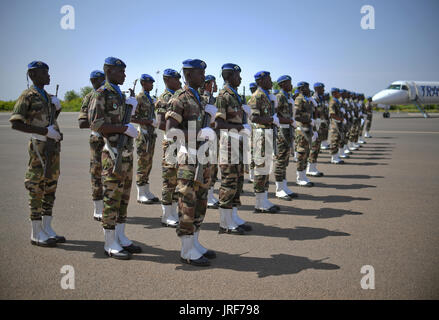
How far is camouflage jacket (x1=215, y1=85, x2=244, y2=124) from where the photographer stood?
236 inches

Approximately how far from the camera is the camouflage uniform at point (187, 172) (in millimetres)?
4586

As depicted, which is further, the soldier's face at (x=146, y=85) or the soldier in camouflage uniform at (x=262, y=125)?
the soldier's face at (x=146, y=85)

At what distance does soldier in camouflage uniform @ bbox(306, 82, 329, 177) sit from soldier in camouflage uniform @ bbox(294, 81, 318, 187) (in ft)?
3.20

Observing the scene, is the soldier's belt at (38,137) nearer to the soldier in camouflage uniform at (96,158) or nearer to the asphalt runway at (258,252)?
the soldier in camouflage uniform at (96,158)

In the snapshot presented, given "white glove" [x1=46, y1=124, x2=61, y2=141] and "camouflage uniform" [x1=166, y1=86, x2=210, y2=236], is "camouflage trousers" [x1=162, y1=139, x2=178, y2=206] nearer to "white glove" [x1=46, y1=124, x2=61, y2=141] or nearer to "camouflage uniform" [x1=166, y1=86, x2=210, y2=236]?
"camouflage uniform" [x1=166, y1=86, x2=210, y2=236]

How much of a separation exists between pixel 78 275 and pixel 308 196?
5.79 m

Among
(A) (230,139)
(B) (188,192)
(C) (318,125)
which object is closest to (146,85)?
(A) (230,139)

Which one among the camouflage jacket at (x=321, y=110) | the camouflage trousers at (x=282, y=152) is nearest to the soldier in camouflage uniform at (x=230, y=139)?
the camouflage trousers at (x=282, y=152)

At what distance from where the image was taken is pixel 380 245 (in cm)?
538

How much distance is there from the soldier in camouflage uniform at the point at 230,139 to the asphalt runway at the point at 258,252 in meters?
0.35

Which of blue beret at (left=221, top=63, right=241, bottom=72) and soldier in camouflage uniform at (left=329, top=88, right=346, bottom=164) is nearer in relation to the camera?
blue beret at (left=221, top=63, right=241, bottom=72)

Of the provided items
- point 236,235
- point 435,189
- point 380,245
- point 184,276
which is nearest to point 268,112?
point 236,235

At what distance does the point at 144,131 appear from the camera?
764 centimetres

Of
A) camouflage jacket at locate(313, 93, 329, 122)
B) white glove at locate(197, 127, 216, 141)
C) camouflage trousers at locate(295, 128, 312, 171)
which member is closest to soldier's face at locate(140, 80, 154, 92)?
white glove at locate(197, 127, 216, 141)
